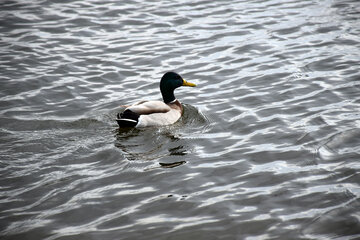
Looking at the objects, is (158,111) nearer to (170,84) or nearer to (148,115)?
(148,115)

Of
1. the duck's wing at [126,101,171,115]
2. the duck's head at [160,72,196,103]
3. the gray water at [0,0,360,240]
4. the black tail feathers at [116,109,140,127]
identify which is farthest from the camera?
the duck's head at [160,72,196,103]

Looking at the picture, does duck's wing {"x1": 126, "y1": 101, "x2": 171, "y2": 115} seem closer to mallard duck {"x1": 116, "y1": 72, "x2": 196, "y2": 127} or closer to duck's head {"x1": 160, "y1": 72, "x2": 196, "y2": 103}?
mallard duck {"x1": 116, "y1": 72, "x2": 196, "y2": 127}

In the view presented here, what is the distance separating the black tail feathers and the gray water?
0.49 ft

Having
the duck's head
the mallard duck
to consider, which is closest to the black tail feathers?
the mallard duck

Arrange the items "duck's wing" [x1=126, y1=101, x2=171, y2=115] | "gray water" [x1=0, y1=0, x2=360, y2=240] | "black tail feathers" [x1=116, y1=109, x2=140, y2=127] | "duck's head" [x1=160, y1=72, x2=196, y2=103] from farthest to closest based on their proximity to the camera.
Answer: "duck's head" [x1=160, y1=72, x2=196, y2=103] → "duck's wing" [x1=126, y1=101, x2=171, y2=115] → "black tail feathers" [x1=116, y1=109, x2=140, y2=127] → "gray water" [x1=0, y1=0, x2=360, y2=240]

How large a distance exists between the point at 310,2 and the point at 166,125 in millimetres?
7802

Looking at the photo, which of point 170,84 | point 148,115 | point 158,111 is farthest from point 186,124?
point 170,84

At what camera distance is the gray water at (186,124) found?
223 inches

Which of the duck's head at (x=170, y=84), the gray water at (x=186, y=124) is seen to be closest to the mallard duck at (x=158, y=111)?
the duck's head at (x=170, y=84)

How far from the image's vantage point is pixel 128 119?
8148 millimetres

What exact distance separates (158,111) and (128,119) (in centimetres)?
64

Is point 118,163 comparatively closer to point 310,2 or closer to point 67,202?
point 67,202

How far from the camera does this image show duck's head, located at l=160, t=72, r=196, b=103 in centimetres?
918

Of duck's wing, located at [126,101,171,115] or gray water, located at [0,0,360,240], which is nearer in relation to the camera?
gray water, located at [0,0,360,240]
